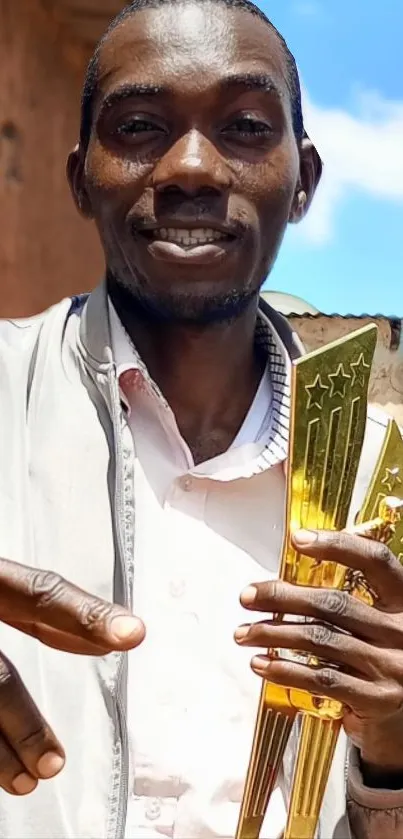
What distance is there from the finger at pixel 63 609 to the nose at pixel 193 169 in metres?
0.35

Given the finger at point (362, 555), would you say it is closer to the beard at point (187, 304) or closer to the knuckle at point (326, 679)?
the knuckle at point (326, 679)

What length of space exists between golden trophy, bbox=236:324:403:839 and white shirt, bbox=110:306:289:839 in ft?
0.38

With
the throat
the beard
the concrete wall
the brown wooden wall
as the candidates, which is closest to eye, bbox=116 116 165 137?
the beard

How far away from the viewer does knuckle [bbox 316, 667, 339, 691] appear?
2.07ft

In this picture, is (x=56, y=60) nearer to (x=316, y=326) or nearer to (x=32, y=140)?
(x=32, y=140)

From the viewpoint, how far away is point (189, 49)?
33.1 inches

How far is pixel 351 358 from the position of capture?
0.66 metres

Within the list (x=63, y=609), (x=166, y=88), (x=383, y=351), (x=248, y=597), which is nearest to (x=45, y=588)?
(x=63, y=609)

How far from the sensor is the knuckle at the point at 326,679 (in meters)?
0.63

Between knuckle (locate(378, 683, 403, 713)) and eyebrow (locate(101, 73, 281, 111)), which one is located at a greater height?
eyebrow (locate(101, 73, 281, 111))

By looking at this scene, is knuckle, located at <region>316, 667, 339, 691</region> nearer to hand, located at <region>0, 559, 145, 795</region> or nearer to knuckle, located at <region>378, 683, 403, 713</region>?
knuckle, located at <region>378, 683, 403, 713</region>

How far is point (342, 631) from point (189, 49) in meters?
0.48

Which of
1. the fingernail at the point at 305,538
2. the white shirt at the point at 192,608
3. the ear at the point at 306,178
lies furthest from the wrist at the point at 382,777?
the ear at the point at 306,178

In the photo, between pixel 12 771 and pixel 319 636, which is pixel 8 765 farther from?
pixel 319 636
